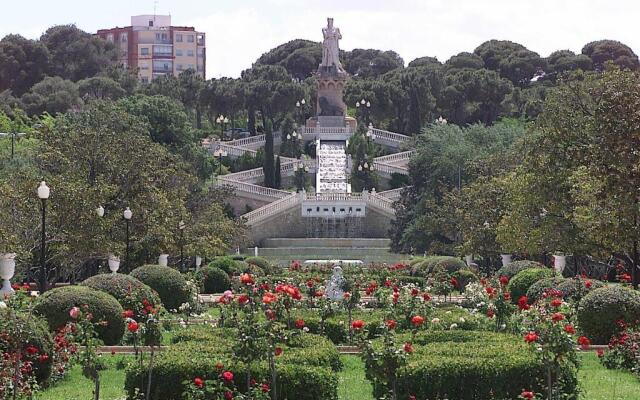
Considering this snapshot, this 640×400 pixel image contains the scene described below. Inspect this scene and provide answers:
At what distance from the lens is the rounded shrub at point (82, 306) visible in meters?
18.8

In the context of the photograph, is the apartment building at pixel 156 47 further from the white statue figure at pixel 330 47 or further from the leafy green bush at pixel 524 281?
the leafy green bush at pixel 524 281

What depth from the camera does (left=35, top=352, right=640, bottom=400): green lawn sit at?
15.1 m

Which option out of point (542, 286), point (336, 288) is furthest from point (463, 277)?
point (542, 286)

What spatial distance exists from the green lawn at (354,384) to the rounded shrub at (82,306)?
3.16 feet

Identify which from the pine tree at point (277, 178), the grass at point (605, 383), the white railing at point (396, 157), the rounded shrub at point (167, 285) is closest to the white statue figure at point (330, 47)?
the white railing at point (396, 157)

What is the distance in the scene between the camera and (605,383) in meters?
16.1

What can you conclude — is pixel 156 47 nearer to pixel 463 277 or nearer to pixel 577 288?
pixel 463 277

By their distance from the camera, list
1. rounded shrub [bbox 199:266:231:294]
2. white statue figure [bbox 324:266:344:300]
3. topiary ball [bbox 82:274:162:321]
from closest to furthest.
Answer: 1. topiary ball [bbox 82:274:162:321]
2. white statue figure [bbox 324:266:344:300]
3. rounded shrub [bbox 199:266:231:294]

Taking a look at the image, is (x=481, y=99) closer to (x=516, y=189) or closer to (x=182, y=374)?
(x=516, y=189)

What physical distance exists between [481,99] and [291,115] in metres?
13.4

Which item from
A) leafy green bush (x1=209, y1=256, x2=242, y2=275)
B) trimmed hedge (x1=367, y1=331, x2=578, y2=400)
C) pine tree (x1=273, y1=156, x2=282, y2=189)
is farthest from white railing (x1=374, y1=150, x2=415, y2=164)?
trimmed hedge (x1=367, y1=331, x2=578, y2=400)

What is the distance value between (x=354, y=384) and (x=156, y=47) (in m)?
119

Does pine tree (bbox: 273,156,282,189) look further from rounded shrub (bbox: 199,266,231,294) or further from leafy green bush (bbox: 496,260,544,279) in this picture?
leafy green bush (bbox: 496,260,544,279)

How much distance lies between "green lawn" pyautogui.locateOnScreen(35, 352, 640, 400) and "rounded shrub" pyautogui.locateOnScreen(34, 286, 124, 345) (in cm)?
96
